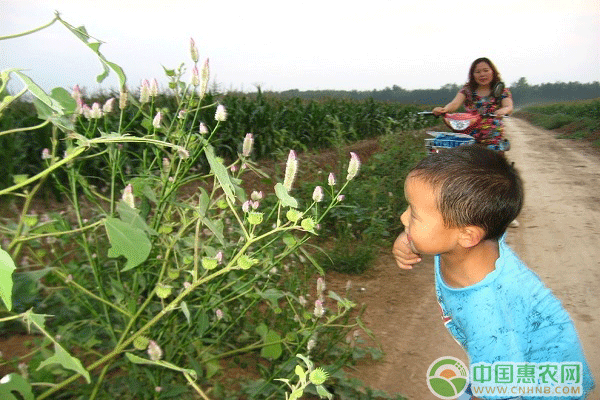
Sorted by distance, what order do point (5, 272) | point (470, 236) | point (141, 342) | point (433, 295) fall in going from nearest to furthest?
1. point (5, 272)
2. point (141, 342)
3. point (470, 236)
4. point (433, 295)

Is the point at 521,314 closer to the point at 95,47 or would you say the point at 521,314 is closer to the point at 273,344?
the point at 273,344

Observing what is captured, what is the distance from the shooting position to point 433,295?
11.7 feet

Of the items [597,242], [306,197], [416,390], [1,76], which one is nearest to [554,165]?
[597,242]

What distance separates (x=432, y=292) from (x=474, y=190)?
2.09m

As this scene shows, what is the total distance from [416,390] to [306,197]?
8.50 feet

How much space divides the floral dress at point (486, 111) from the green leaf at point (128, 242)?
4463mm

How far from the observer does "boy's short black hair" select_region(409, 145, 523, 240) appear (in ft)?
5.44

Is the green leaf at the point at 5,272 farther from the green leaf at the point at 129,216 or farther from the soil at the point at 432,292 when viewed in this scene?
the soil at the point at 432,292

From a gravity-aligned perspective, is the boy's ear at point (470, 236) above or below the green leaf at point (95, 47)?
below

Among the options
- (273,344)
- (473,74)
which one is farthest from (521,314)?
(473,74)

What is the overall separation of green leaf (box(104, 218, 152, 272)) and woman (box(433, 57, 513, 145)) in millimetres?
4308

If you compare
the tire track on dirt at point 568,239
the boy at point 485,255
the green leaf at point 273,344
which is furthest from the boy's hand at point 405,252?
the tire track on dirt at point 568,239

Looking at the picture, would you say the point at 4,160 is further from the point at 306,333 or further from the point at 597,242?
the point at 597,242

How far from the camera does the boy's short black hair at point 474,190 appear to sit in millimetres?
1659
